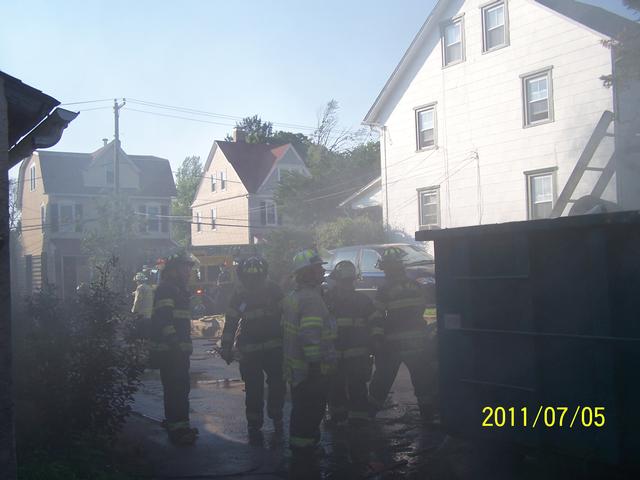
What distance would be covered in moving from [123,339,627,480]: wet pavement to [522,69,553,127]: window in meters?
12.5

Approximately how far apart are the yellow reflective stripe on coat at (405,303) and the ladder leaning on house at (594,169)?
903 cm

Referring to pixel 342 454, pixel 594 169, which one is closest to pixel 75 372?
pixel 342 454

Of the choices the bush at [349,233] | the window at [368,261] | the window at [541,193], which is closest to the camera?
the window at [368,261]

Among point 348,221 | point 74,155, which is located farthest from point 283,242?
point 74,155

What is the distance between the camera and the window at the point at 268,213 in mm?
41406

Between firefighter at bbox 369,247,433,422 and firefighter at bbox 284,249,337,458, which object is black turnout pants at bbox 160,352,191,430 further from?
firefighter at bbox 369,247,433,422

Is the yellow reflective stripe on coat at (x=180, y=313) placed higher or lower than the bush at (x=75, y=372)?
Result: higher

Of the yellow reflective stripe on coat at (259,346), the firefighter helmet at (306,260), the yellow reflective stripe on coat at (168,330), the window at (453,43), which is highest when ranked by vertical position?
the window at (453,43)

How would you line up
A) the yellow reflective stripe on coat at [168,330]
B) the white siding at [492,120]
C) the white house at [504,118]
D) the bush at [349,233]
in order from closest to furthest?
the yellow reflective stripe on coat at [168,330] → the white house at [504,118] → the white siding at [492,120] → the bush at [349,233]

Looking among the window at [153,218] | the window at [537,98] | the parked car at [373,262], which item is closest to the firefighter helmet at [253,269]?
the parked car at [373,262]

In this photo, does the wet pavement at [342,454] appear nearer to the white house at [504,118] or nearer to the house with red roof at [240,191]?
the white house at [504,118]

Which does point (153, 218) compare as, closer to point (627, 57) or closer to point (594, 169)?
point (594, 169)

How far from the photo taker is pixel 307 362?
5.77 metres

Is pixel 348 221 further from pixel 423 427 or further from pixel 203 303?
pixel 423 427
